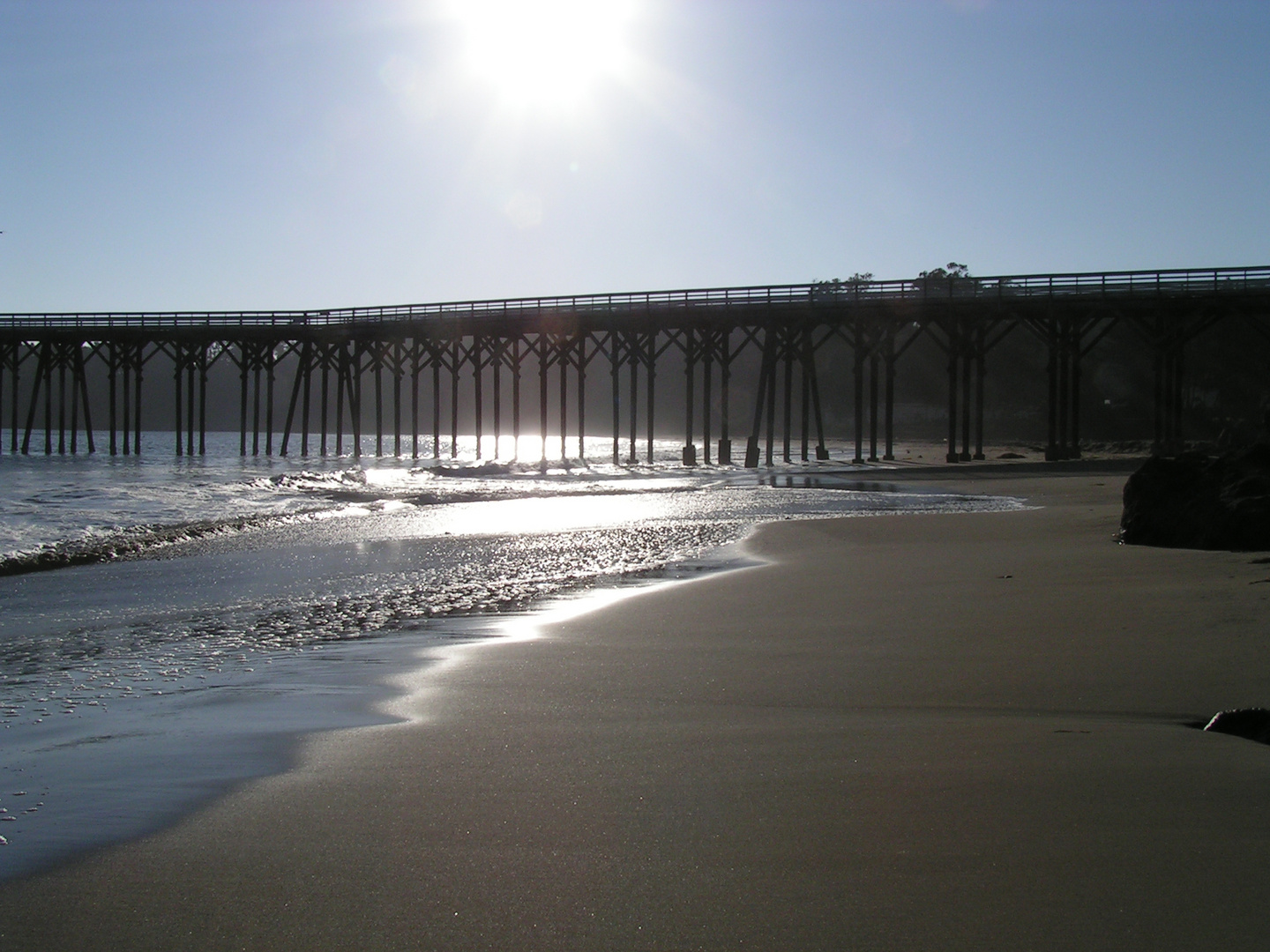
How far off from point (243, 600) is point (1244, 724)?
6.13 m

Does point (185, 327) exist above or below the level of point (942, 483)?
above

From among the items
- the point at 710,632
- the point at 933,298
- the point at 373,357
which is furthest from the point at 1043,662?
the point at 373,357

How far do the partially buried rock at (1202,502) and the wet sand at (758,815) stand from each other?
2.89 meters

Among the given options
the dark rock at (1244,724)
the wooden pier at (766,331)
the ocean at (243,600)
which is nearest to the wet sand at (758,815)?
the dark rock at (1244,724)

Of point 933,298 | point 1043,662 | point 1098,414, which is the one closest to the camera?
point 1043,662

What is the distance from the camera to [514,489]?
2120 cm

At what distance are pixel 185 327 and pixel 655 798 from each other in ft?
133

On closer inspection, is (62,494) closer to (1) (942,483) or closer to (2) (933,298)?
(1) (942,483)

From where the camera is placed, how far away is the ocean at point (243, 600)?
10.6 feet

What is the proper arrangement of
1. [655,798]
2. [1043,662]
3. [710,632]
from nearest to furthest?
[655,798]
[1043,662]
[710,632]

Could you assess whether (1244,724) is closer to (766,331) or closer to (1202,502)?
(1202,502)

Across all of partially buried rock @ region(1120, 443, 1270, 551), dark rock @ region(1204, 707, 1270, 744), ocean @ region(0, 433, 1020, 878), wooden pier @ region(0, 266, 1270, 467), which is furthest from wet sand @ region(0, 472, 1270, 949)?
wooden pier @ region(0, 266, 1270, 467)

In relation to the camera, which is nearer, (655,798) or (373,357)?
(655,798)

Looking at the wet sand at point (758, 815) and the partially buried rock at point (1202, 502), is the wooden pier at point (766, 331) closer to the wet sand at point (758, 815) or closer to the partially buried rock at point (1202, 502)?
the partially buried rock at point (1202, 502)
